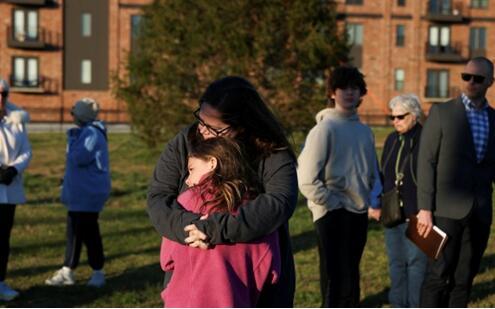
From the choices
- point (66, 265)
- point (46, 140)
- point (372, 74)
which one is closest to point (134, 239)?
point (66, 265)

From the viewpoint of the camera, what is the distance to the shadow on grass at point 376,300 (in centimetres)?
682

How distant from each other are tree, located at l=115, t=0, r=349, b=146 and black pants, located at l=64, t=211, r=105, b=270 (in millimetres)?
9572

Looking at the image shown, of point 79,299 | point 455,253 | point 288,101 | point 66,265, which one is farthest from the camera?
point 288,101

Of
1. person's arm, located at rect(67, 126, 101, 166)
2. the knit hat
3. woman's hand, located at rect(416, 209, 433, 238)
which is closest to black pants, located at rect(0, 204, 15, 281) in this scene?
person's arm, located at rect(67, 126, 101, 166)

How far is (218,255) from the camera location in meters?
2.77

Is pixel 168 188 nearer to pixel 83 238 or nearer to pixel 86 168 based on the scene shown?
pixel 86 168

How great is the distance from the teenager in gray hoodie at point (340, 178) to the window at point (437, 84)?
4948cm

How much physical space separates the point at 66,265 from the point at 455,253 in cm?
417

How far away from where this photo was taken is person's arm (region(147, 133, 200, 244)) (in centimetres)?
290

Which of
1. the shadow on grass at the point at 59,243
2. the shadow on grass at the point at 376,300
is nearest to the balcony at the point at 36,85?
the shadow on grass at the point at 59,243

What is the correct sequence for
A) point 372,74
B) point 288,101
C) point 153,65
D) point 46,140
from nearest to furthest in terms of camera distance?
point 288,101, point 153,65, point 46,140, point 372,74

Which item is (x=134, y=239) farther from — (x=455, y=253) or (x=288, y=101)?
(x=288, y=101)

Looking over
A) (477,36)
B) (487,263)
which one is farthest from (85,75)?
(487,263)

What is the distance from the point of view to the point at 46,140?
32.2 m
